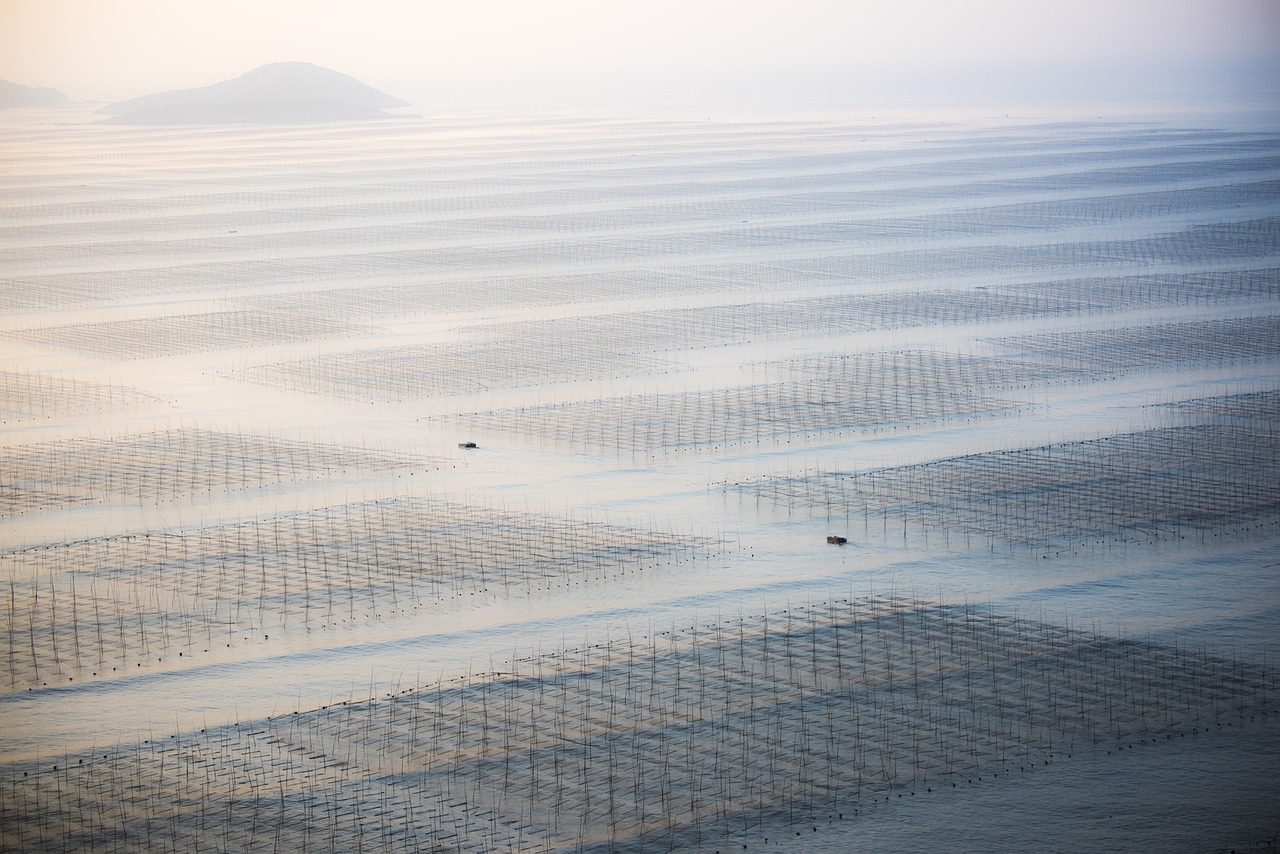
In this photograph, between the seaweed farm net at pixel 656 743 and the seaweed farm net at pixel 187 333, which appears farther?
the seaweed farm net at pixel 187 333

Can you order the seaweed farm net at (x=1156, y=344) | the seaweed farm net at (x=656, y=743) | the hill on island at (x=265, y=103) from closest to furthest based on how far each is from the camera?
the seaweed farm net at (x=656, y=743), the seaweed farm net at (x=1156, y=344), the hill on island at (x=265, y=103)

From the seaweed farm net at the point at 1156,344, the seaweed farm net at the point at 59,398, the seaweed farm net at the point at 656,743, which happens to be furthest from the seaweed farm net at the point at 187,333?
the seaweed farm net at the point at 656,743

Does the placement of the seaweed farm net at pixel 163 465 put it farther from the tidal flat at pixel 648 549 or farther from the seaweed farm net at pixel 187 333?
Result: the seaweed farm net at pixel 187 333

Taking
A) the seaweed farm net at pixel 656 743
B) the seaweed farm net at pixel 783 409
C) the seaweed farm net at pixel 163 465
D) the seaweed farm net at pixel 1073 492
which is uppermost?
the seaweed farm net at pixel 783 409

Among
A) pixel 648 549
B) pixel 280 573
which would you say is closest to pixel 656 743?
pixel 648 549

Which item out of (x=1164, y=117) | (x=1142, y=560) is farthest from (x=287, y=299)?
(x=1164, y=117)

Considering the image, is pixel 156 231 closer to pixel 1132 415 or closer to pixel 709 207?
pixel 709 207

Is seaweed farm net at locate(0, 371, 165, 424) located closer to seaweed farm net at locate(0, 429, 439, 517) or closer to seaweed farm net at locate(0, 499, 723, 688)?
seaweed farm net at locate(0, 429, 439, 517)
